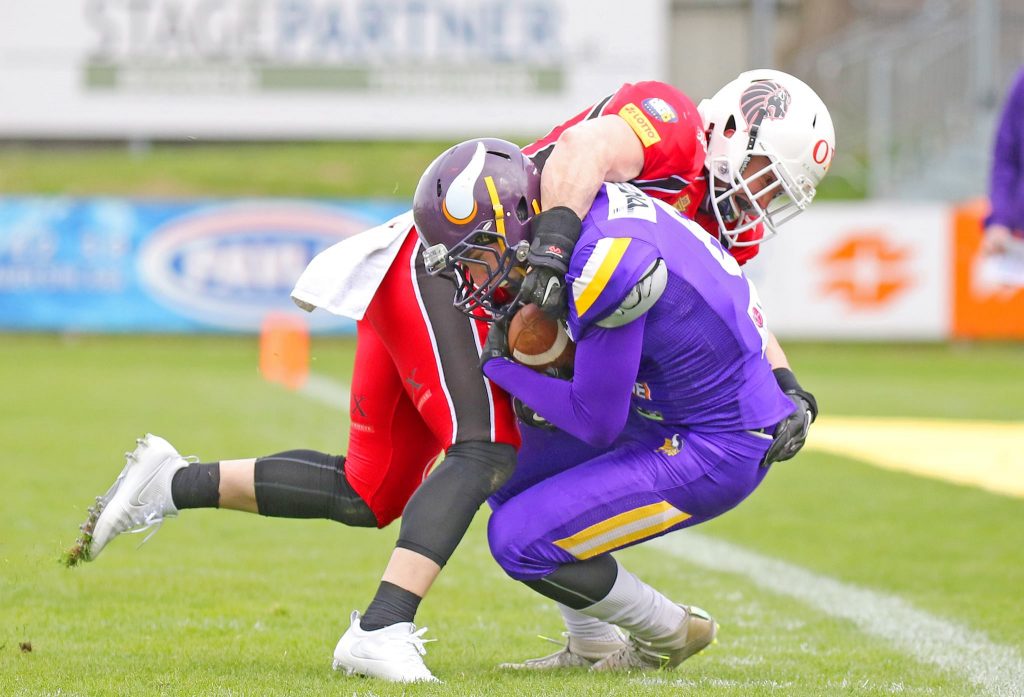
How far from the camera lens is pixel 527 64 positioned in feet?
80.6

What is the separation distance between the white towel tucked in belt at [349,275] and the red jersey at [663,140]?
0.45 meters

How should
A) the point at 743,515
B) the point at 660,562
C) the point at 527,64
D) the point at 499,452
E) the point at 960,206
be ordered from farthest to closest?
the point at 527,64, the point at 960,206, the point at 743,515, the point at 660,562, the point at 499,452

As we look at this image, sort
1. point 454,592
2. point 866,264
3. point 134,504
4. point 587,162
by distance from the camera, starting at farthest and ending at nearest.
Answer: point 866,264
point 454,592
point 134,504
point 587,162

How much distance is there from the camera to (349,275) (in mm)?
3742

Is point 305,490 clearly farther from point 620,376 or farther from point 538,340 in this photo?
point 620,376

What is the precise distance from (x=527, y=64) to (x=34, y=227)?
394 inches

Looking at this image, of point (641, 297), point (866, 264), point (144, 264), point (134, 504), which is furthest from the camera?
point (144, 264)

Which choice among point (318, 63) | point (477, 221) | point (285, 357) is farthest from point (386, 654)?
point (318, 63)

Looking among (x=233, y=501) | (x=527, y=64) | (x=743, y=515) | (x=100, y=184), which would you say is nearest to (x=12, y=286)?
(x=100, y=184)

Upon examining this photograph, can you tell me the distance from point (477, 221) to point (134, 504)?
3.96 ft

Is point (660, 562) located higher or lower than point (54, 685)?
lower

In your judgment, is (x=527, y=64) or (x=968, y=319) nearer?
(x=968, y=319)

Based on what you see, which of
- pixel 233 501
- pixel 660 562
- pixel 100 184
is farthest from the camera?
pixel 100 184

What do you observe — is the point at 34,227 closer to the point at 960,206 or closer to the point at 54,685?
the point at 960,206
